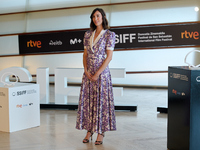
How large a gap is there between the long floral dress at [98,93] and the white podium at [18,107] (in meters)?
1.05

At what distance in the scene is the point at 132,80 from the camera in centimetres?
829

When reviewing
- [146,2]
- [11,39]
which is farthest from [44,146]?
[11,39]

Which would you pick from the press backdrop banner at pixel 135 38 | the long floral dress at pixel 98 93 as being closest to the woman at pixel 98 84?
the long floral dress at pixel 98 93

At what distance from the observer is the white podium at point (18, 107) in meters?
4.15

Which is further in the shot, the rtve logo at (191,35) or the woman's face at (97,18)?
the rtve logo at (191,35)

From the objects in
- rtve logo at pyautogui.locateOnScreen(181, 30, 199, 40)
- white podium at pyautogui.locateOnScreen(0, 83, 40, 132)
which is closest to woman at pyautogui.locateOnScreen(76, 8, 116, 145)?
white podium at pyautogui.locateOnScreen(0, 83, 40, 132)

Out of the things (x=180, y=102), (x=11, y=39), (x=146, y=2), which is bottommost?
(x=180, y=102)

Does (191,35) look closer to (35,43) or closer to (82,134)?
(35,43)

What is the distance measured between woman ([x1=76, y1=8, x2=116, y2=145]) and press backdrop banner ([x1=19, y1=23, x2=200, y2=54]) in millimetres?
3723

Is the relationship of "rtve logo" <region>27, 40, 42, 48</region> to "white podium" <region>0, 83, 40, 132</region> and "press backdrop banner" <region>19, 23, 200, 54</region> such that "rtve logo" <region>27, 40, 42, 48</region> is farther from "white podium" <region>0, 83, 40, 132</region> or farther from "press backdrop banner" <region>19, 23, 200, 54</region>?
"white podium" <region>0, 83, 40, 132</region>

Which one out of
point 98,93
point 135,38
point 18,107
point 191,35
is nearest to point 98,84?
point 98,93

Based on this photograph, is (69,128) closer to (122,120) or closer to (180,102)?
(122,120)

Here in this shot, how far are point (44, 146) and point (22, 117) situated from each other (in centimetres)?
90

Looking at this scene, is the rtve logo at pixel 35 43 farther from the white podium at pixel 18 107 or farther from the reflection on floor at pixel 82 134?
the white podium at pixel 18 107
